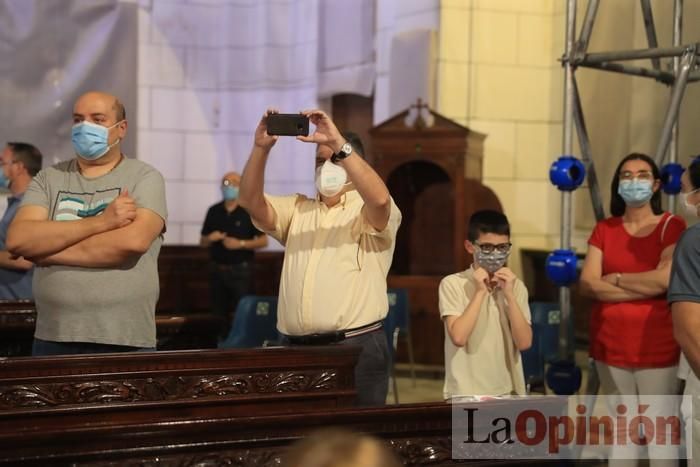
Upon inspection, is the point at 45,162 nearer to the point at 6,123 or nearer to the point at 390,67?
the point at 6,123

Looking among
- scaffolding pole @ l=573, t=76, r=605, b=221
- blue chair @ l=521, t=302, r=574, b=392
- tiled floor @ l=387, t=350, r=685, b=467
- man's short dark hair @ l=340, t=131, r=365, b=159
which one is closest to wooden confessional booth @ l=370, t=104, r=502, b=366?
tiled floor @ l=387, t=350, r=685, b=467

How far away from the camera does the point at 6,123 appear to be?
29.2 feet

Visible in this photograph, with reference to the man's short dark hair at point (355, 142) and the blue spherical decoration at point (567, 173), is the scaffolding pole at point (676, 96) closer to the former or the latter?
the blue spherical decoration at point (567, 173)

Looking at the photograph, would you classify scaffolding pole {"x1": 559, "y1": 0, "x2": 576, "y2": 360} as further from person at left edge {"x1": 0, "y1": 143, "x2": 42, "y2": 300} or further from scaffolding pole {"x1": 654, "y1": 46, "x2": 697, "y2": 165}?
person at left edge {"x1": 0, "y1": 143, "x2": 42, "y2": 300}

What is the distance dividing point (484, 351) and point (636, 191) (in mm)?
1036

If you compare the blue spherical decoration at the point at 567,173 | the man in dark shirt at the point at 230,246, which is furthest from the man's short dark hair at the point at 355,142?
the man in dark shirt at the point at 230,246

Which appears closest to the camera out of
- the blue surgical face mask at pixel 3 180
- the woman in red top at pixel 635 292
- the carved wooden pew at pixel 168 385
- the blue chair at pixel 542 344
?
the carved wooden pew at pixel 168 385

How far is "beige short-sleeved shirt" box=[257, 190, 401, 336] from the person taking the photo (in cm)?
344

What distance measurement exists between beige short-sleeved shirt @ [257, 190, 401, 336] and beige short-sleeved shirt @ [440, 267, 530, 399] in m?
0.38

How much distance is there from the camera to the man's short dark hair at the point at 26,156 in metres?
5.59

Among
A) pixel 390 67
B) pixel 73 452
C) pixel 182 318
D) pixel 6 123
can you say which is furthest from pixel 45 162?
pixel 73 452

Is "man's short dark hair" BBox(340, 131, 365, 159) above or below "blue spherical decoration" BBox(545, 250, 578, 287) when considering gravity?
above

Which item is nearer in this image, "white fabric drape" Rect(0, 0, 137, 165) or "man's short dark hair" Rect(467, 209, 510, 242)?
"man's short dark hair" Rect(467, 209, 510, 242)

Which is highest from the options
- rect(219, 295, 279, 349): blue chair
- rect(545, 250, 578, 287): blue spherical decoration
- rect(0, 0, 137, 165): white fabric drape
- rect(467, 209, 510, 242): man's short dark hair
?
rect(0, 0, 137, 165): white fabric drape
